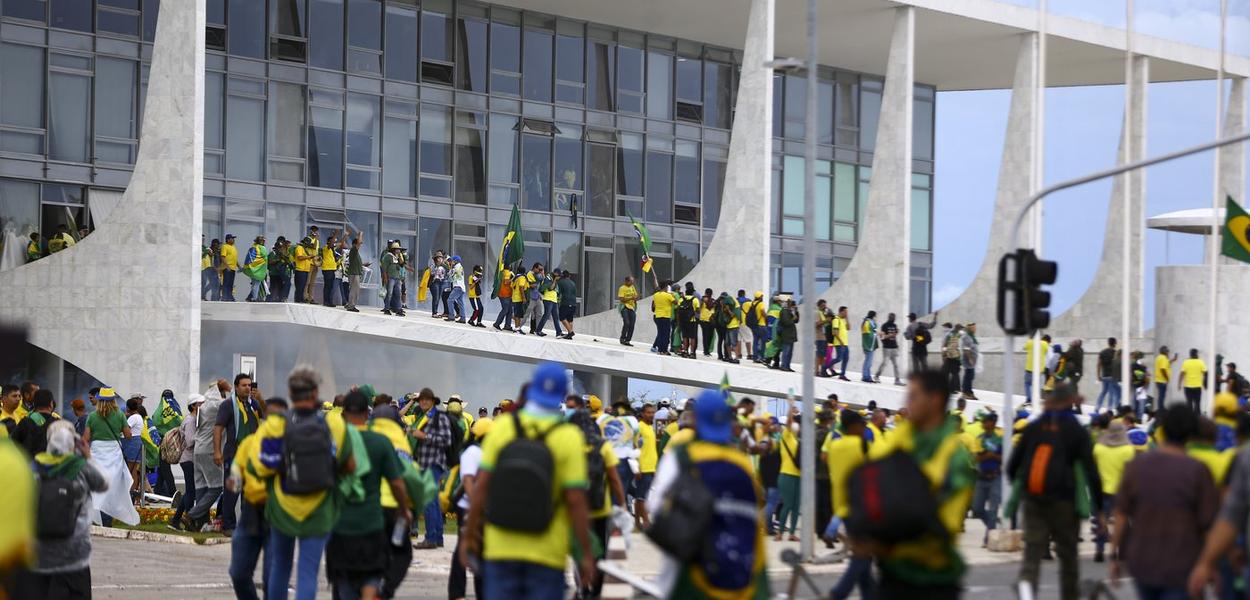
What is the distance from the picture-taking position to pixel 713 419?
7043 mm

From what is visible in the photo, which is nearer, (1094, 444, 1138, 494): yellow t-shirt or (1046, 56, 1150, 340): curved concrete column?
(1094, 444, 1138, 494): yellow t-shirt

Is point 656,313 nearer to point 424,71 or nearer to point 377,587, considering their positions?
point 424,71

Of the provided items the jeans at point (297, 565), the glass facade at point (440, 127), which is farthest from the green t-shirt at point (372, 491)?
the glass facade at point (440, 127)

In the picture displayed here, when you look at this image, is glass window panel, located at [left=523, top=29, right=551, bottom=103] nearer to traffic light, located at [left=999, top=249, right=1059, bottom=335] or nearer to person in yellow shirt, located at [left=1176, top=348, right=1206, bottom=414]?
person in yellow shirt, located at [left=1176, top=348, right=1206, bottom=414]

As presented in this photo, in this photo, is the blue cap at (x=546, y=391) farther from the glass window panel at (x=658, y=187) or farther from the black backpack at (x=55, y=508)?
the glass window panel at (x=658, y=187)

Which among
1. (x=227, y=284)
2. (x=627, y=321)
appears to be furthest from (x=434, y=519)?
(x=227, y=284)

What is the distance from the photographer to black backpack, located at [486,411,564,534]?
743 centimetres

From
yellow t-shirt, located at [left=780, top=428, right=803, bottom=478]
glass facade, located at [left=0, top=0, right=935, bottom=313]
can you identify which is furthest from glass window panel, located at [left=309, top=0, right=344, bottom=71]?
yellow t-shirt, located at [left=780, top=428, right=803, bottom=478]

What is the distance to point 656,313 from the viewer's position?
107 ft

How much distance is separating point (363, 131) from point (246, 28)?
12.7ft

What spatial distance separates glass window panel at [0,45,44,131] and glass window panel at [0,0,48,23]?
628 millimetres

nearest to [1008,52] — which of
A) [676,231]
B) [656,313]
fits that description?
[676,231]

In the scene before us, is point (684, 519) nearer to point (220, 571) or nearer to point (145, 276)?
point (220, 571)

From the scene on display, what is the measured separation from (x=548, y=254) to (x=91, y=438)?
2408 cm
